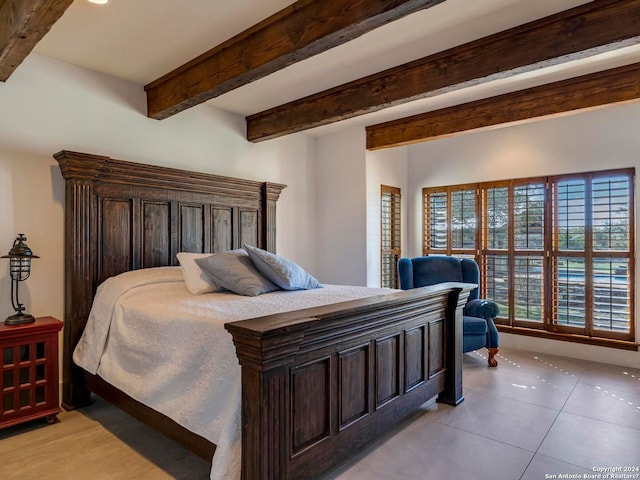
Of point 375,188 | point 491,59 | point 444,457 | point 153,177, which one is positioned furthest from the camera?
point 375,188

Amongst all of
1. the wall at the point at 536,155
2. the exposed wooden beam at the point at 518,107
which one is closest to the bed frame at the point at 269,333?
the exposed wooden beam at the point at 518,107

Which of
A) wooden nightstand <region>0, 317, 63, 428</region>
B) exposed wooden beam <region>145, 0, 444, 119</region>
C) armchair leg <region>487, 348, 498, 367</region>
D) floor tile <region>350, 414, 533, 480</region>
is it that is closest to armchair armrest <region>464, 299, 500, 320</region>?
armchair leg <region>487, 348, 498, 367</region>

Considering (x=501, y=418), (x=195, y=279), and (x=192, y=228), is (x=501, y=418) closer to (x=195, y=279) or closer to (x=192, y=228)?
(x=195, y=279)

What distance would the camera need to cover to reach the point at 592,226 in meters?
4.08

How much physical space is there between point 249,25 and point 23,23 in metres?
1.17

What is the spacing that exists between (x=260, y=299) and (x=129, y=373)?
34.7 inches

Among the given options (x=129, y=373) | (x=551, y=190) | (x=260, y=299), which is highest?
(x=551, y=190)

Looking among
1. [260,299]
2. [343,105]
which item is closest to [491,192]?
[343,105]

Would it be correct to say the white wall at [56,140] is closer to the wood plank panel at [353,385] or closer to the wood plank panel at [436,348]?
the wood plank panel at [353,385]

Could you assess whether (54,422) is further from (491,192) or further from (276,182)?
(491,192)

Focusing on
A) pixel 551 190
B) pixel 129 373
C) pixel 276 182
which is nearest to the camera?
pixel 129 373

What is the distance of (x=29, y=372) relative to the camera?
258 cm

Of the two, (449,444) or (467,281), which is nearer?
(449,444)

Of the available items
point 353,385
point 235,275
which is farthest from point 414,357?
point 235,275
